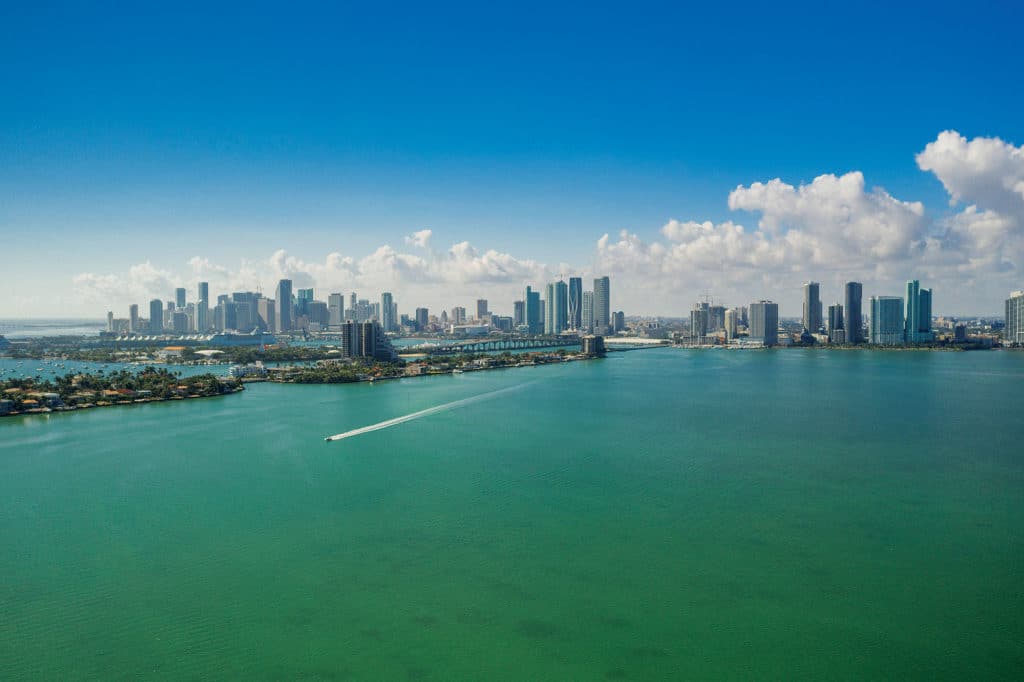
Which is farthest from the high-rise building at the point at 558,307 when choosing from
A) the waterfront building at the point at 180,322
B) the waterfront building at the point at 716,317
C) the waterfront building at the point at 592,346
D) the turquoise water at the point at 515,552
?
the turquoise water at the point at 515,552

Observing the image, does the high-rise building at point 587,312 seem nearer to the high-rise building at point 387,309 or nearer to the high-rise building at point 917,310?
the high-rise building at point 387,309

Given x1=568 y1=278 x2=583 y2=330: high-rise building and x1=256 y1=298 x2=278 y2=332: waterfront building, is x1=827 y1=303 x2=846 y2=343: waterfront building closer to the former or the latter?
x1=568 y1=278 x2=583 y2=330: high-rise building

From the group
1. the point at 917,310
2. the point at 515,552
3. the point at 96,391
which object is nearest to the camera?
the point at 515,552

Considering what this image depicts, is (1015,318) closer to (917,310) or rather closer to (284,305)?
(917,310)

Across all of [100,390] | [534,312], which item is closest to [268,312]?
[534,312]

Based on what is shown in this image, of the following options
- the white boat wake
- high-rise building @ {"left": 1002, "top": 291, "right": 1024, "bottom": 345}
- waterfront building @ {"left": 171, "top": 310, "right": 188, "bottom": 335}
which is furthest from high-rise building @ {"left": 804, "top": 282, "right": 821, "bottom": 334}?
waterfront building @ {"left": 171, "top": 310, "right": 188, "bottom": 335}

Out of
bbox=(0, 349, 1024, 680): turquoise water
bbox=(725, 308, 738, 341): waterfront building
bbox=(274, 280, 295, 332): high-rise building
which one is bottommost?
bbox=(0, 349, 1024, 680): turquoise water

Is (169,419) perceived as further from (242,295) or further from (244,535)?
(242,295)
